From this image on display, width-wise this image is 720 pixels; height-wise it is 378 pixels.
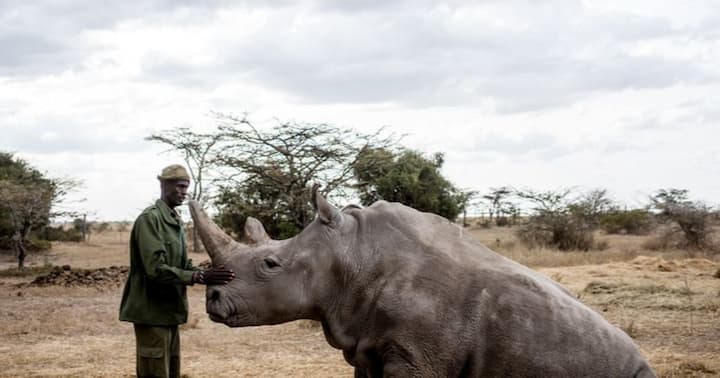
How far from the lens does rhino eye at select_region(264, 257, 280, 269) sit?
438cm

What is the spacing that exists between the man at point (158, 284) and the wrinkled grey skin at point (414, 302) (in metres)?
1.24

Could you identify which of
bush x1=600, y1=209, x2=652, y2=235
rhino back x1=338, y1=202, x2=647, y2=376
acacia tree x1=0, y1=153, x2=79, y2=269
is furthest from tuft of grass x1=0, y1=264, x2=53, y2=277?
rhino back x1=338, y1=202, x2=647, y2=376

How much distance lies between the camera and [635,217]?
40.5 metres

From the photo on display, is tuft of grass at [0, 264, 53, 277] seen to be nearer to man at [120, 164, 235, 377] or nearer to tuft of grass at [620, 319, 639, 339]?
tuft of grass at [620, 319, 639, 339]

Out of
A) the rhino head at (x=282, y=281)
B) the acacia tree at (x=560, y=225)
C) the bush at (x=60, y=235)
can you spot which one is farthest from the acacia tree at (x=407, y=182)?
the bush at (x=60, y=235)

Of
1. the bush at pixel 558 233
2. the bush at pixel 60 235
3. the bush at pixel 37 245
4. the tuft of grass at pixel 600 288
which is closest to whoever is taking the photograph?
the tuft of grass at pixel 600 288

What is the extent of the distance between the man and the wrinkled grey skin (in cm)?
124

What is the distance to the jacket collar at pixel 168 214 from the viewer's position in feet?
19.5

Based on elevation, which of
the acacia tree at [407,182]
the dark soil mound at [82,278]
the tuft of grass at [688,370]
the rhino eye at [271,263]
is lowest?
the tuft of grass at [688,370]

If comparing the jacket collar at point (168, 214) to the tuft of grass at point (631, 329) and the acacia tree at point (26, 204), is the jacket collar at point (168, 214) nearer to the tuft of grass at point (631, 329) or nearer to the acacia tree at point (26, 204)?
the tuft of grass at point (631, 329)

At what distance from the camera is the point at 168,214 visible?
597 centimetres

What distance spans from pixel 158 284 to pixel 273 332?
8.97 metres

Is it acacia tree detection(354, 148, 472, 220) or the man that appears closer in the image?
the man

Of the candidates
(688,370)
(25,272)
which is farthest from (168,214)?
(25,272)
